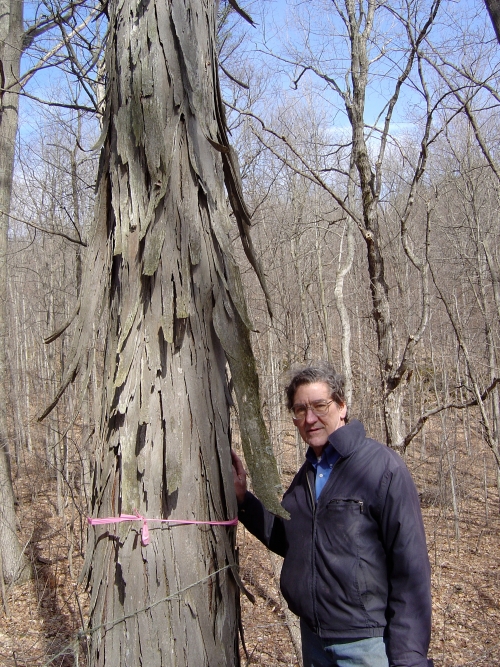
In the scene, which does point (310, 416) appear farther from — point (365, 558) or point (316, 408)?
point (365, 558)

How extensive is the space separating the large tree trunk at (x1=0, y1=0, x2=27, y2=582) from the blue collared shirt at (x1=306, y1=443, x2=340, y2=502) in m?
5.86

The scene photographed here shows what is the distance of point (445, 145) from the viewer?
36.7 feet

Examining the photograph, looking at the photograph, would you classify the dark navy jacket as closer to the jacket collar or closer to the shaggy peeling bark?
the jacket collar

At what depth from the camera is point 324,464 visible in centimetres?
208

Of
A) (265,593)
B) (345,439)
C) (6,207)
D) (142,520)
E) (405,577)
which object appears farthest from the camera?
(6,207)

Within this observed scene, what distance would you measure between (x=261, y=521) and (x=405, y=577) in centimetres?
62

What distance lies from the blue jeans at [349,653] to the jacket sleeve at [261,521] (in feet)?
1.14

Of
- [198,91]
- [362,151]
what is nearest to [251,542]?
[362,151]

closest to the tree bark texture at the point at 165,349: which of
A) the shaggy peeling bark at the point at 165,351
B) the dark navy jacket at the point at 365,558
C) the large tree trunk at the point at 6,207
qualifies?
the shaggy peeling bark at the point at 165,351

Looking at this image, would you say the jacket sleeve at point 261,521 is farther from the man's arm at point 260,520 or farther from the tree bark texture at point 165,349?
the tree bark texture at point 165,349

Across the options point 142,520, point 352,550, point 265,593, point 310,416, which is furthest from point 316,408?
point 265,593

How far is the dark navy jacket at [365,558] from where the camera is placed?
177 cm

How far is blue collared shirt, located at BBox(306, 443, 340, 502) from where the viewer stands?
205 centimetres

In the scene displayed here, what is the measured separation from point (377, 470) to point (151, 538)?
32.5 inches
